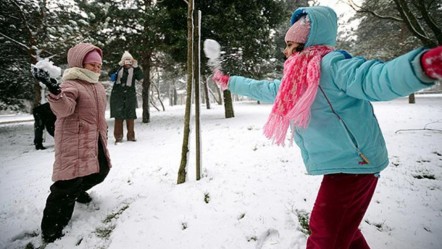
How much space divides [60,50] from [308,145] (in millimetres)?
10154

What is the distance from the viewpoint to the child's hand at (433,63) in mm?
929

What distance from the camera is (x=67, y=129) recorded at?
2648 millimetres

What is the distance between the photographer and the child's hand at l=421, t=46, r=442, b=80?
93 centimetres

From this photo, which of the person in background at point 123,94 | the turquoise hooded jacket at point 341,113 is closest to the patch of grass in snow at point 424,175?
the turquoise hooded jacket at point 341,113

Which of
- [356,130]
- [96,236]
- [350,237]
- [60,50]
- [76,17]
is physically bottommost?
[96,236]

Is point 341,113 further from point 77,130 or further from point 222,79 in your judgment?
point 77,130

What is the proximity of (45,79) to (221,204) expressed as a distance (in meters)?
2.39

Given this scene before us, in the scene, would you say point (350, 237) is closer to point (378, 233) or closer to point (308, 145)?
point (308, 145)

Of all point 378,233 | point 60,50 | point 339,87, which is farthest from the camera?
point 60,50

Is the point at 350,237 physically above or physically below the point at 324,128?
below

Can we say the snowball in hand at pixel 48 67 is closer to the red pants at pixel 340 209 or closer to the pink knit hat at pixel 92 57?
the pink knit hat at pixel 92 57

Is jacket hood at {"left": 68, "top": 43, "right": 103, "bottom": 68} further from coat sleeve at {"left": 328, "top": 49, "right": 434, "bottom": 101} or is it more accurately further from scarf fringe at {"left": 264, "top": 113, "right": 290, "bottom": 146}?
coat sleeve at {"left": 328, "top": 49, "right": 434, "bottom": 101}

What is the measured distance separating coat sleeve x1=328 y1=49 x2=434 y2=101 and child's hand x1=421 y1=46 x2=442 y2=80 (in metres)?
0.02

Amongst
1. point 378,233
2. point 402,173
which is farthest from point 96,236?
point 402,173
